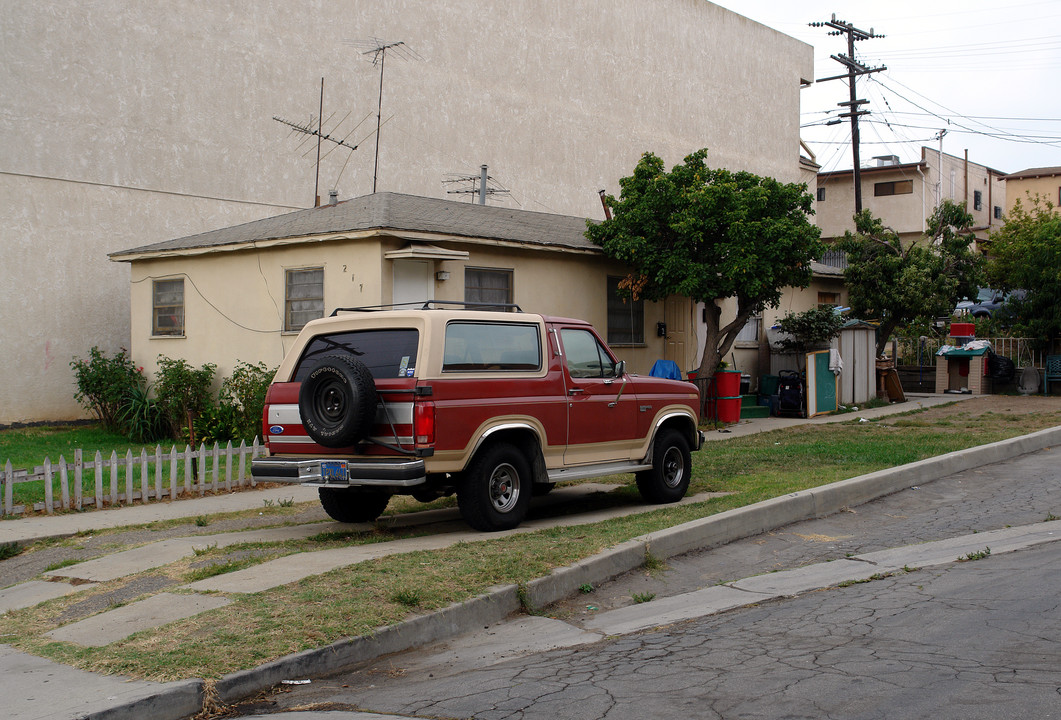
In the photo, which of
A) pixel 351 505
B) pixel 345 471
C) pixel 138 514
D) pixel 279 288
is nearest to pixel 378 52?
pixel 279 288

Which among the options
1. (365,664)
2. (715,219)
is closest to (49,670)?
(365,664)

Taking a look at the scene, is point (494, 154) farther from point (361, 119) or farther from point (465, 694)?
point (465, 694)

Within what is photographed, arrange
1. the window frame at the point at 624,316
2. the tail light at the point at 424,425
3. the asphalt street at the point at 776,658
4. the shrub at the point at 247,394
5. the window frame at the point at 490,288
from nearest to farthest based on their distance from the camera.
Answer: the asphalt street at the point at 776,658 < the tail light at the point at 424,425 < the shrub at the point at 247,394 < the window frame at the point at 490,288 < the window frame at the point at 624,316

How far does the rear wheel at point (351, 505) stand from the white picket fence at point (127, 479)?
103 inches

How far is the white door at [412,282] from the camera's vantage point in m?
15.1

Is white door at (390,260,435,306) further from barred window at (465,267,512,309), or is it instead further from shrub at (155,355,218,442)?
shrub at (155,355,218,442)

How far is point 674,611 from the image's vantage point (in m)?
6.88

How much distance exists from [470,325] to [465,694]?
436 cm

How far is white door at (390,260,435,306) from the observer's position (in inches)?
596

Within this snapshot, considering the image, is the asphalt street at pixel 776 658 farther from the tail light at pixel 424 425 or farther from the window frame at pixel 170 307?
the window frame at pixel 170 307

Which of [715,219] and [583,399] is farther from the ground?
[715,219]

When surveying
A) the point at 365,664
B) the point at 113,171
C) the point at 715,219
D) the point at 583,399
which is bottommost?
the point at 365,664

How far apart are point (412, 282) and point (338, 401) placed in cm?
719

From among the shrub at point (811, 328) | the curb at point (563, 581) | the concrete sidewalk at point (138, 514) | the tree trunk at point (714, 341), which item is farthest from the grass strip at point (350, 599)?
the shrub at point (811, 328)
